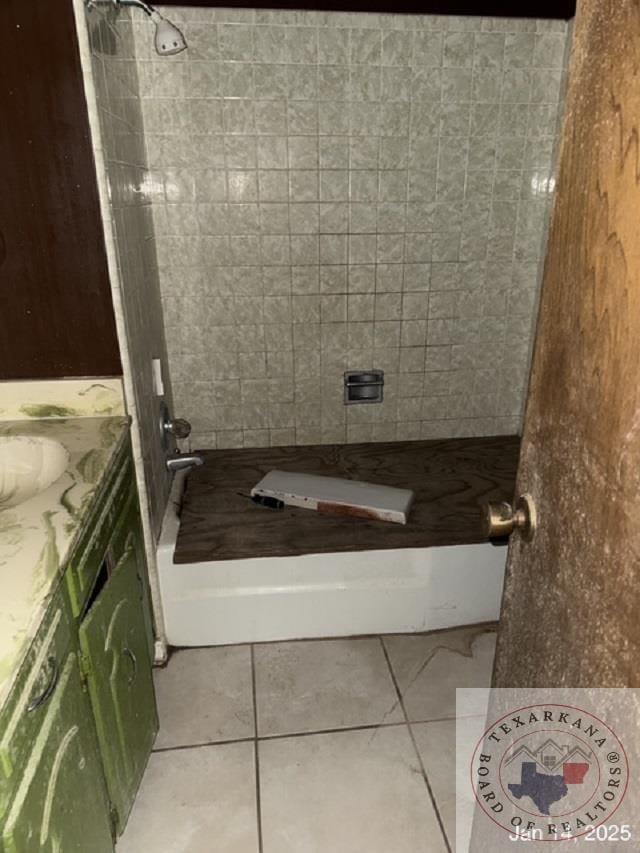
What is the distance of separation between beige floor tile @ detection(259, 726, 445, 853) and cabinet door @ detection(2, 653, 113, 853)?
1.45 feet

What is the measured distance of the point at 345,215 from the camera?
2.30m

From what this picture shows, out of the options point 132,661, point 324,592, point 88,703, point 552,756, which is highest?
point 552,756

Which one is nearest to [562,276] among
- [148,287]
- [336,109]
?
[148,287]

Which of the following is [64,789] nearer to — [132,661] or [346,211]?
[132,661]

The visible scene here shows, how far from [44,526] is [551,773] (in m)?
0.90

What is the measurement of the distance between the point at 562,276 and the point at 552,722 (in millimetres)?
598

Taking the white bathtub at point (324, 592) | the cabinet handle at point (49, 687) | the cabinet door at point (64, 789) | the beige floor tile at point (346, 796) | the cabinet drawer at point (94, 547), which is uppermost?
the cabinet drawer at point (94, 547)

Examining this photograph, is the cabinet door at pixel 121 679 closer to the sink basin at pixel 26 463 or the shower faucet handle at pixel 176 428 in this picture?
the sink basin at pixel 26 463

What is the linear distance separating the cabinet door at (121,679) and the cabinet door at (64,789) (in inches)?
2.8

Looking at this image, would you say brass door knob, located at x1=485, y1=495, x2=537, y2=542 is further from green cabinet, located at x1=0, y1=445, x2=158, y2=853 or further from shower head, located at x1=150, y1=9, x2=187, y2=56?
shower head, located at x1=150, y1=9, x2=187, y2=56

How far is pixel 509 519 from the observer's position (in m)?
0.93

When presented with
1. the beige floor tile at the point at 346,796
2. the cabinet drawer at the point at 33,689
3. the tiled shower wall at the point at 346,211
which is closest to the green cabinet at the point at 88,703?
the cabinet drawer at the point at 33,689

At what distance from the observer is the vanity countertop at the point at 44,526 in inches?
33.1

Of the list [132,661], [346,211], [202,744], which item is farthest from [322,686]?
[346,211]
